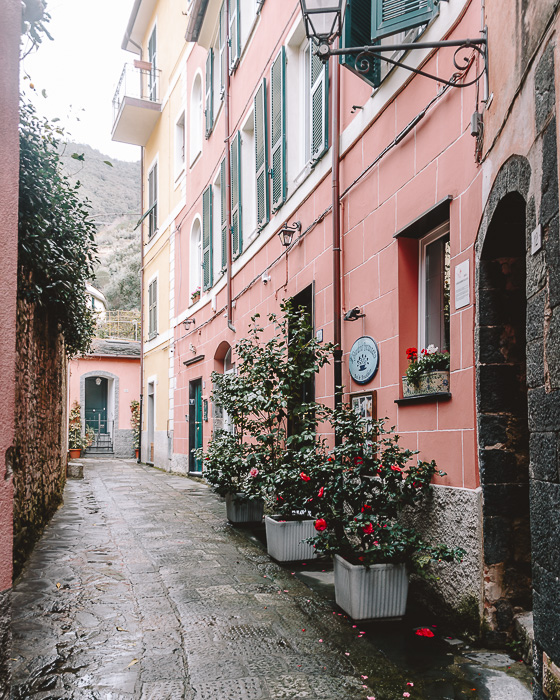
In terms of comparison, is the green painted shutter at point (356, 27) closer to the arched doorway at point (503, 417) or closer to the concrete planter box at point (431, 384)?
the arched doorway at point (503, 417)

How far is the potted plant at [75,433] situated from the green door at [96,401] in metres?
4.06

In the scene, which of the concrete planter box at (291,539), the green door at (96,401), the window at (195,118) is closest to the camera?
the concrete planter box at (291,539)

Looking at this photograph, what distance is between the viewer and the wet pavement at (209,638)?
320 cm

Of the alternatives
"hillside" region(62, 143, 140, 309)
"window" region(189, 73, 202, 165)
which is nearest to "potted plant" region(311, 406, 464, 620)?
"window" region(189, 73, 202, 165)

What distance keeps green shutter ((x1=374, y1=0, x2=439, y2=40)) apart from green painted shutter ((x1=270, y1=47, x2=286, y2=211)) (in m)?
3.50

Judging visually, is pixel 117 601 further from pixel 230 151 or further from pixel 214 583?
pixel 230 151

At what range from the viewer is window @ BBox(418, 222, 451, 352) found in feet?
15.8

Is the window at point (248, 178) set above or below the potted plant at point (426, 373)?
above

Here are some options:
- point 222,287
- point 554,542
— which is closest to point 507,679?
point 554,542

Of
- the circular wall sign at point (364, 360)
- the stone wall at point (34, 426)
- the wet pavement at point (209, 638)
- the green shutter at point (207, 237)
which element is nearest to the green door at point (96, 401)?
the green shutter at point (207, 237)

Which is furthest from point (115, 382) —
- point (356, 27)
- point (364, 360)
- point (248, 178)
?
point (356, 27)

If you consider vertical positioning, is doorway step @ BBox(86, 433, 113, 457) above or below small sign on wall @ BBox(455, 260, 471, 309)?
below

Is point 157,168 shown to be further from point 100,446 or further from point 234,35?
point 100,446

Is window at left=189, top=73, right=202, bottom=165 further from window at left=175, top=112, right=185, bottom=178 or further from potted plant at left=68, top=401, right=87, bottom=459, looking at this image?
potted plant at left=68, top=401, right=87, bottom=459
